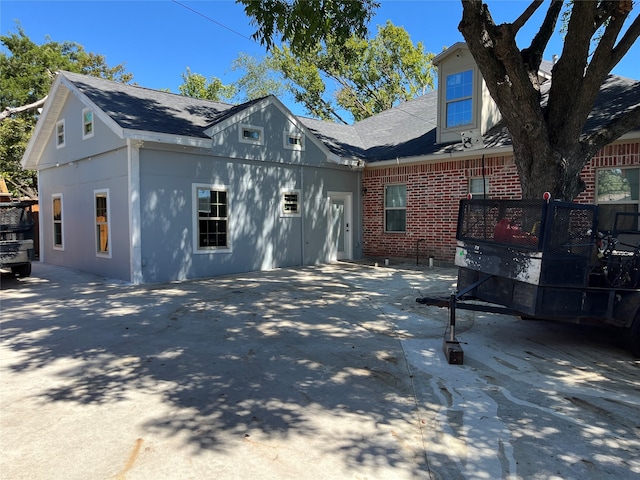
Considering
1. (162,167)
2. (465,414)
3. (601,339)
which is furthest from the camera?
(162,167)

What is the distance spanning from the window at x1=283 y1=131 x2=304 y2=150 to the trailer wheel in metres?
9.73

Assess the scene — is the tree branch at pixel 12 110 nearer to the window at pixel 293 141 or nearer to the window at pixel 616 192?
the window at pixel 293 141

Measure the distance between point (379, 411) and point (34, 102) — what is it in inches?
1073

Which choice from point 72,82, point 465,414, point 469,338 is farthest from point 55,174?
point 465,414

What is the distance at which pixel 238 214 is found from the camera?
38.8ft

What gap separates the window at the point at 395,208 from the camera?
14016 millimetres

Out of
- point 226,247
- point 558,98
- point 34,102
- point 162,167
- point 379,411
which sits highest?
point 34,102

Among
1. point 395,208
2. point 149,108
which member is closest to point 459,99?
point 395,208

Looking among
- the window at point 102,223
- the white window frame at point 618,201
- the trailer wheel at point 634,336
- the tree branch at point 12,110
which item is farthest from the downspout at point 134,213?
the tree branch at point 12,110

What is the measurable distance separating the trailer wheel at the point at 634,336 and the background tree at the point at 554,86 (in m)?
2.14

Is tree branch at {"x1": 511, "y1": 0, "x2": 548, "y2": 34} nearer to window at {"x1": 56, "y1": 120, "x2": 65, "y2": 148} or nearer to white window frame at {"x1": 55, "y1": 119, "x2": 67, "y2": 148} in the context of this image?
white window frame at {"x1": 55, "y1": 119, "x2": 67, "y2": 148}

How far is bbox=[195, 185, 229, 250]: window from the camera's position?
1116cm

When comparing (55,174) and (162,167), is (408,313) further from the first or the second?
(55,174)

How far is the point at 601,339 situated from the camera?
235 inches
